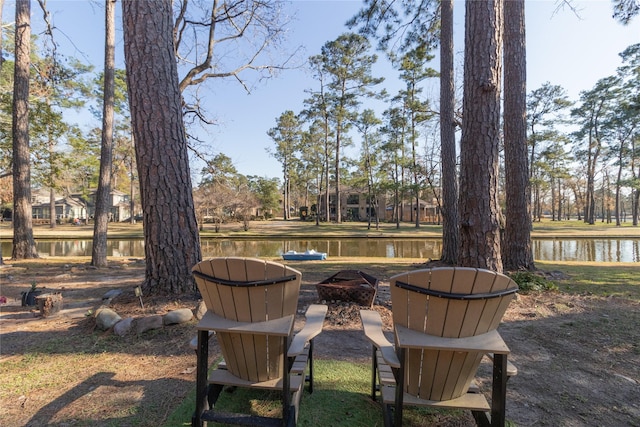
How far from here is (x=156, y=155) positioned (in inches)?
142

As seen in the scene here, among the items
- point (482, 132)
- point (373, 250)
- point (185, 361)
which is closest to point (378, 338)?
point (185, 361)

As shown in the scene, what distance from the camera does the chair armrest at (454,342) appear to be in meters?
1.30

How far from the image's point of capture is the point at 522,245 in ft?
17.9

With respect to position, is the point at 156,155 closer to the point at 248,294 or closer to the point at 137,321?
the point at 137,321

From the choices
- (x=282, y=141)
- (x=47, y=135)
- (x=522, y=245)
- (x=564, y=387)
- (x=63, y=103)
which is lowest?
(x=564, y=387)

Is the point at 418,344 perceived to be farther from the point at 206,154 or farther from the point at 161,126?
the point at 206,154

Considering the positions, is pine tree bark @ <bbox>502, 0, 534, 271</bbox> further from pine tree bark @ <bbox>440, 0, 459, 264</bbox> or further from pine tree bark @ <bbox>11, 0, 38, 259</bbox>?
pine tree bark @ <bbox>11, 0, 38, 259</bbox>

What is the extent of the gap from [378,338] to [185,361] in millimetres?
1626

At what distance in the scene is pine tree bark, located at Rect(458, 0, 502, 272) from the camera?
12.1 ft

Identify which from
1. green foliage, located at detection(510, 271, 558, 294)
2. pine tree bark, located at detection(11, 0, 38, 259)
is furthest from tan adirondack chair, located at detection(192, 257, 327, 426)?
pine tree bark, located at detection(11, 0, 38, 259)

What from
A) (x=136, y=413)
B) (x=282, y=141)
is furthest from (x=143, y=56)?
(x=282, y=141)

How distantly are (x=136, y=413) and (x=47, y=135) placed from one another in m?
12.0

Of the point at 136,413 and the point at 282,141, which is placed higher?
the point at 282,141

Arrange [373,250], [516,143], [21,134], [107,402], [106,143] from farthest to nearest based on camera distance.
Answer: [373,250], [21,134], [106,143], [516,143], [107,402]
